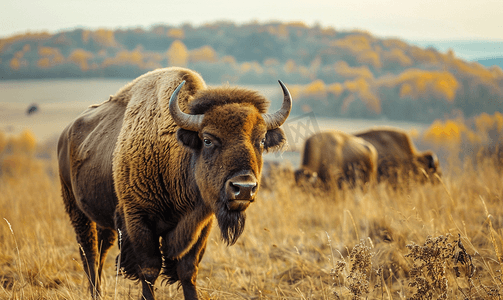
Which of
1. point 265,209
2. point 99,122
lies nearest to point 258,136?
point 99,122

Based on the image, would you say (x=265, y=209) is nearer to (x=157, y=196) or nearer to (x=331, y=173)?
(x=331, y=173)

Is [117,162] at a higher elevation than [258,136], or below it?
below

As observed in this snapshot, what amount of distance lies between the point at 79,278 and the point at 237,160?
11.9 feet

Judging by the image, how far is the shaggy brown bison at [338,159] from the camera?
11.0m

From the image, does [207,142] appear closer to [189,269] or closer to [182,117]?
[182,117]

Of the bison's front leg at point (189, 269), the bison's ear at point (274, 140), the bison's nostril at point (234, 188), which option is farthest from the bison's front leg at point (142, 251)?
the bison's ear at point (274, 140)

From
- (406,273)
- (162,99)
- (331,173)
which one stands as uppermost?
(162,99)

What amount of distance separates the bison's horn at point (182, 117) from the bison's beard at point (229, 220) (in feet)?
2.39

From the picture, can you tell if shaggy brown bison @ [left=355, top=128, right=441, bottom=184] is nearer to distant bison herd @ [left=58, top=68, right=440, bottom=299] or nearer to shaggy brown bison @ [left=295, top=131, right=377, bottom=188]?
shaggy brown bison @ [left=295, top=131, right=377, bottom=188]

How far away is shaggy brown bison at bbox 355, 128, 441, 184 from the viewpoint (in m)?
12.1

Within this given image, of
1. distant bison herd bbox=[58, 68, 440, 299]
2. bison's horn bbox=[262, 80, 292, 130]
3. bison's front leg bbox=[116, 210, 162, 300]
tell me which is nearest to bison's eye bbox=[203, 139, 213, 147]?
distant bison herd bbox=[58, 68, 440, 299]

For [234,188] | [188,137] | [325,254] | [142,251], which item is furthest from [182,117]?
[325,254]

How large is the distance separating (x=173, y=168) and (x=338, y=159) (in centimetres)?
809

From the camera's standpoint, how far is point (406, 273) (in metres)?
4.82
